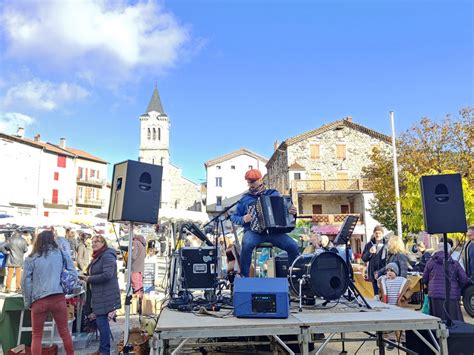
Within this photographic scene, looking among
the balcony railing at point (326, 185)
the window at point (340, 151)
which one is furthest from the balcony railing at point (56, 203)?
the window at point (340, 151)

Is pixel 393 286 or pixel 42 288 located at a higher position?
pixel 42 288

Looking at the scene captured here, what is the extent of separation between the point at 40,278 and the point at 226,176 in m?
46.9

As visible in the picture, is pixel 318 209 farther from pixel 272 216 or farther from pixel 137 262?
pixel 272 216

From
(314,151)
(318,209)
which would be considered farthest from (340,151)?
(318,209)

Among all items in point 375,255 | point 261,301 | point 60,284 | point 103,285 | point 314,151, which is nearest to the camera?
point 261,301

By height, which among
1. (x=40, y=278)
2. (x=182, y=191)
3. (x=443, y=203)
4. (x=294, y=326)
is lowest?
(x=294, y=326)

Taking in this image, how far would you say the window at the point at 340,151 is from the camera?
35594 mm

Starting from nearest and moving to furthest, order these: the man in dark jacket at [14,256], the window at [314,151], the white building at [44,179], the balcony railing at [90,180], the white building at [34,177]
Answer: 1. the man in dark jacket at [14,256]
2. the window at [314,151]
3. the white building at [34,177]
4. the white building at [44,179]
5. the balcony railing at [90,180]

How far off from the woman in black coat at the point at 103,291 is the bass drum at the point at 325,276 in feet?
8.16

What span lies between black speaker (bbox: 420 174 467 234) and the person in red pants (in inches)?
180

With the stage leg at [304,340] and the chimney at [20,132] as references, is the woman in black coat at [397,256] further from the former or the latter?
the chimney at [20,132]

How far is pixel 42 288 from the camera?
4586 mm

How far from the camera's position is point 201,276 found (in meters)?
5.06

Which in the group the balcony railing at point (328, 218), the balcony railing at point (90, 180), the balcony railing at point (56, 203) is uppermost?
the balcony railing at point (90, 180)
